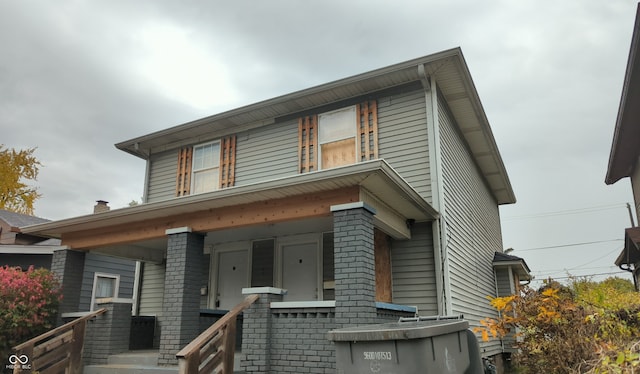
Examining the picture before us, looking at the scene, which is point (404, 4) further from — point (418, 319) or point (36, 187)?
point (36, 187)

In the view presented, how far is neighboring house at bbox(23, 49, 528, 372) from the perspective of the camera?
6398mm

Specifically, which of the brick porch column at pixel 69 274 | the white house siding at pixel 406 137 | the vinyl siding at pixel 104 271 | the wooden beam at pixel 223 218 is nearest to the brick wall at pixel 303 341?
the wooden beam at pixel 223 218

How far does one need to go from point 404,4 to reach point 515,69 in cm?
963

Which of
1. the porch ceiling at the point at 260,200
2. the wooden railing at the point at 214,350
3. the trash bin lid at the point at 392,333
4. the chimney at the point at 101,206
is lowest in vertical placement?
the wooden railing at the point at 214,350

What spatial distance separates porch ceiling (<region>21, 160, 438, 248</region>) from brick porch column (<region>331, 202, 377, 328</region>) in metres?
0.41

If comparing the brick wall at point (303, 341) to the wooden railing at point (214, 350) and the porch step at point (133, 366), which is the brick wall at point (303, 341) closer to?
the wooden railing at point (214, 350)

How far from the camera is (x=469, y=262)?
10539mm

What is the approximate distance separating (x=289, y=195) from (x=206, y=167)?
543 cm

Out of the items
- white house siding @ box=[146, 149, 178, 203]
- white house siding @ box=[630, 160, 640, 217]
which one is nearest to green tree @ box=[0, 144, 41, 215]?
white house siding @ box=[146, 149, 178, 203]

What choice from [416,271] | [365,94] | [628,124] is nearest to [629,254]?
[628,124]

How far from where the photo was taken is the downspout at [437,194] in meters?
7.99

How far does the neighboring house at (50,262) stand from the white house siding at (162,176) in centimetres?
325

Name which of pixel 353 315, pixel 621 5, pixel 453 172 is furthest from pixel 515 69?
pixel 353 315

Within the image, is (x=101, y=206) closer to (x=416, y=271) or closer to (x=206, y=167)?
(x=206, y=167)
